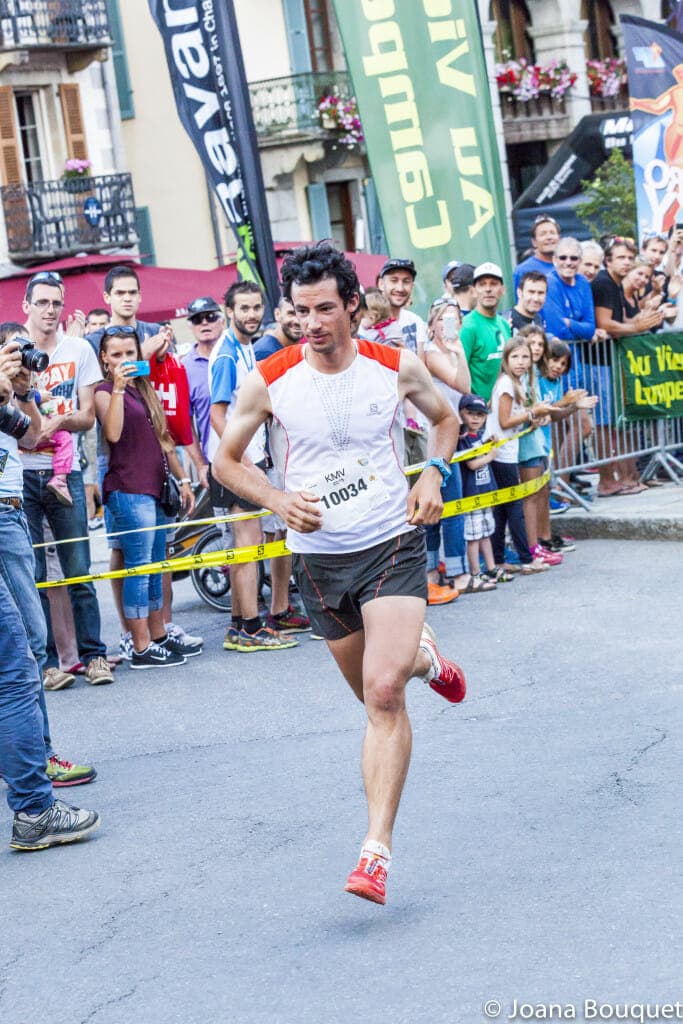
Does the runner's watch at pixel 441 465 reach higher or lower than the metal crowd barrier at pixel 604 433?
higher

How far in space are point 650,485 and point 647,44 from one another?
12.3ft

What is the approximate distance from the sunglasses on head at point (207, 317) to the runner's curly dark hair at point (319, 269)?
18.5ft

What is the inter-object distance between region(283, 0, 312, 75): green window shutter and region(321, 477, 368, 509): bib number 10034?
110 ft

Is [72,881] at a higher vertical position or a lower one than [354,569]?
lower

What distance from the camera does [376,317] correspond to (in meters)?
11.2

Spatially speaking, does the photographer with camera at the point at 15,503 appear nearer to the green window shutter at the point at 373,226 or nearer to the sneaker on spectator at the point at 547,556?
the sneaker on spectator at the point at 547,556

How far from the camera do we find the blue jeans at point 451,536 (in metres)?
11.1

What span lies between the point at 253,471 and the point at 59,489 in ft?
11.9

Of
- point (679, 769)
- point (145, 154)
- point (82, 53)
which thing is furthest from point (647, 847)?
point (145, 154)

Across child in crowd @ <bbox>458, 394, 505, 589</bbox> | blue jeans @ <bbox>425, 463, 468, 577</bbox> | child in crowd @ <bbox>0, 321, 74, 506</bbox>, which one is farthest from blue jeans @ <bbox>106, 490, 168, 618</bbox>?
child in crowd @ <bbox>458, 394, 505, 589</bbox>

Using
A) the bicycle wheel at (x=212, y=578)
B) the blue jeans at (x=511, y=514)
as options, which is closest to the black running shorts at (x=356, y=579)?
the blue jeans at (x=511, y=514)

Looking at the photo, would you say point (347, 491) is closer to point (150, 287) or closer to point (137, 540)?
point (137, 540)

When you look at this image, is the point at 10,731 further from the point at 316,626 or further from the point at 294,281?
the point at 294,281

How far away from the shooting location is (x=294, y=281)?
227 inches
